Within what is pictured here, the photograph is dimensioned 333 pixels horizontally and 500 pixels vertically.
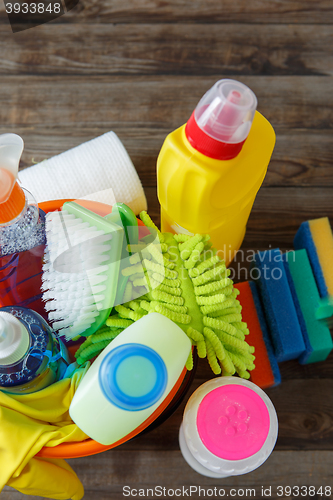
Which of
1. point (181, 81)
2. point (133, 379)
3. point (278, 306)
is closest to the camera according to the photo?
point (133, 379)

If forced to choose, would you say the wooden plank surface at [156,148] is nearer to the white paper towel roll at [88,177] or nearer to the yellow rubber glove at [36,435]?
the white paper towel roll at [88,177]

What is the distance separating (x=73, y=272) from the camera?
37cm

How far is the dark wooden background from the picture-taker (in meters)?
0.56

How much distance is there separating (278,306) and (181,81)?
1.19ft

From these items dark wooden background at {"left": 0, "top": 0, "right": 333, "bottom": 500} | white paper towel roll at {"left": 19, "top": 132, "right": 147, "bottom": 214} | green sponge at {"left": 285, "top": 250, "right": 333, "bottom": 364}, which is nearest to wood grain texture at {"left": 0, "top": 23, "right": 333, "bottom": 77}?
dark wooden background at {"left": 0, "top": 0, "right": 333, "bottom": 500}

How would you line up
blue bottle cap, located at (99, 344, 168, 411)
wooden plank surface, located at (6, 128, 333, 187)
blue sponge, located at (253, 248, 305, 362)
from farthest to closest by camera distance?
wooden plank surface, located at (6, 128, 333, 187) → blue sponge, located at (253, 248, 305, 362) → blue bottle cap, located at (99, 344, 168, 411)

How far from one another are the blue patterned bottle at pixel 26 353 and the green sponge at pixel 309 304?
285mm

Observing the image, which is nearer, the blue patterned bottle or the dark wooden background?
the blue patterned bottle

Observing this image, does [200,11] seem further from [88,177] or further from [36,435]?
[36,435]

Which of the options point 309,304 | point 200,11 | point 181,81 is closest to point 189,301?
point 309,304

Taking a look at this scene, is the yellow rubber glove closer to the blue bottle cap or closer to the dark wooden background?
the blue bottle cap

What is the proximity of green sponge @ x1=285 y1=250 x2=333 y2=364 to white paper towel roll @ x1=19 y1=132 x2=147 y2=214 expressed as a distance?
208 millimetres

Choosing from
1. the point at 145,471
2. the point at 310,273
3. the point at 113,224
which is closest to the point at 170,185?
the point at 113,224

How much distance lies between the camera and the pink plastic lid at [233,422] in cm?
36
